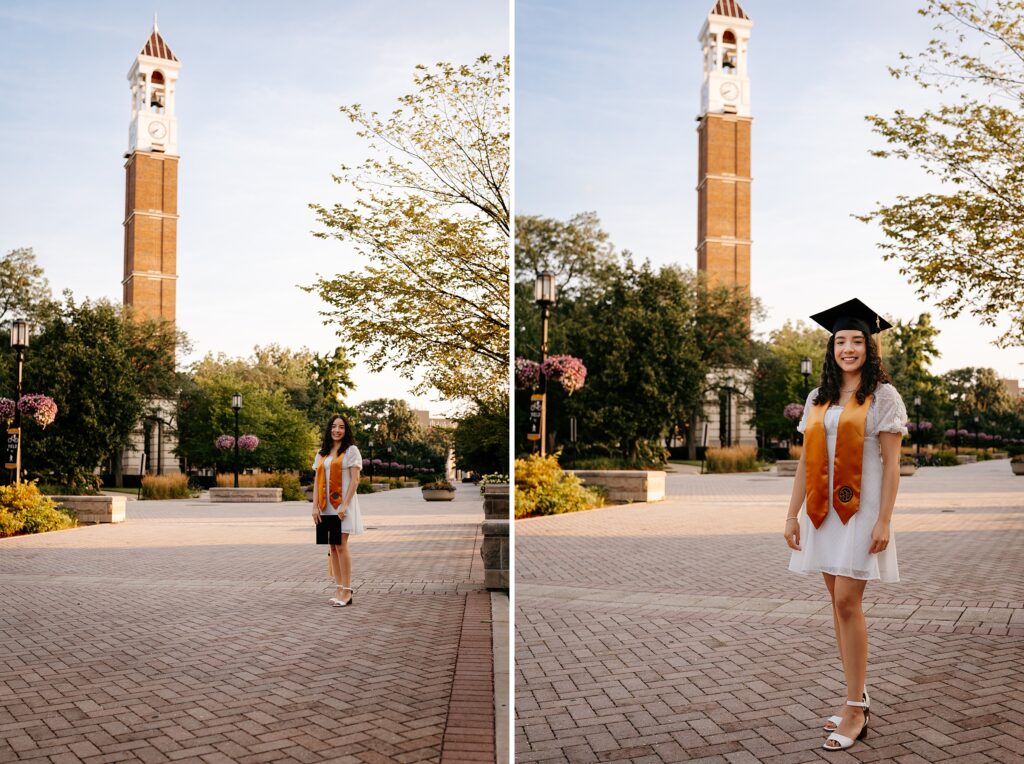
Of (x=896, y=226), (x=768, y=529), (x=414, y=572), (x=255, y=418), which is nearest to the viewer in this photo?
(x=896, y=226)

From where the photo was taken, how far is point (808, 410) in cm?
282

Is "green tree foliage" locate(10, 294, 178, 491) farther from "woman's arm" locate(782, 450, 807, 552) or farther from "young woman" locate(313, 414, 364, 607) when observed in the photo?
"woman's arm" locate(782, 450, 807, 552)

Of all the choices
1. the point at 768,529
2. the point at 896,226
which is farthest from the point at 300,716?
the point at 768,529

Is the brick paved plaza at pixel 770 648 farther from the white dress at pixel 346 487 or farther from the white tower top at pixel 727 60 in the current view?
the white tower top at pixel 727 60

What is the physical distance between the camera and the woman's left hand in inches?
104

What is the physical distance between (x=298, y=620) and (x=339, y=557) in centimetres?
74

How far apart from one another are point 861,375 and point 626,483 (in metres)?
7.02

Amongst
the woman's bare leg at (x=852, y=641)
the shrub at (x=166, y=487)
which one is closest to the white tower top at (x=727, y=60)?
the woman's bare leg at (x=852, y=641)

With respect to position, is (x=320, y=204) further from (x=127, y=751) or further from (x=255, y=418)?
(x=127, y=751)

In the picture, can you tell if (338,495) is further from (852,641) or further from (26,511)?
(852,641)

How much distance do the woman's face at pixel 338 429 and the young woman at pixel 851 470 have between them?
416 cm

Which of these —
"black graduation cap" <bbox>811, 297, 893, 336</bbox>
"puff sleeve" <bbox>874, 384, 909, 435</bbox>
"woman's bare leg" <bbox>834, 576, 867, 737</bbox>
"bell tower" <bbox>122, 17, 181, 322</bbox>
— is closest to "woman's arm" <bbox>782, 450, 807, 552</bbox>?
"woman's bare leg" <bbox>834, 576, 867, 737</bbox>

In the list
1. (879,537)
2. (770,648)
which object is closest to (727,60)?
(879,537)

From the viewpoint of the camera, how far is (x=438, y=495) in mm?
8398
